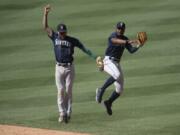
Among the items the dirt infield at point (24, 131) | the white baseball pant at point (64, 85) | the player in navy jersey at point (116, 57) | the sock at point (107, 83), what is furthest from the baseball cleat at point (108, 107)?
the dirt infield at point (24, 131)

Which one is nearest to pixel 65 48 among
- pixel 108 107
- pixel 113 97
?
pixel 113 97

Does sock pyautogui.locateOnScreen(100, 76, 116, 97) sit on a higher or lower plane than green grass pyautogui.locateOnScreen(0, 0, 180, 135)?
higher

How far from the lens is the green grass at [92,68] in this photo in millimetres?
15188

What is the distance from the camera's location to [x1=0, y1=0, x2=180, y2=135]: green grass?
49.8 ft

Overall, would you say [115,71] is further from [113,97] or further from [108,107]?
[108,107]

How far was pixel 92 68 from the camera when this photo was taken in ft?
61.7

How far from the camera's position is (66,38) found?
48.4ft

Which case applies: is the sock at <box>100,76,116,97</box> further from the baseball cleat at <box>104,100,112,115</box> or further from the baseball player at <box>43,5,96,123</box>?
the baseball player at <box>43,5,96,123</box>

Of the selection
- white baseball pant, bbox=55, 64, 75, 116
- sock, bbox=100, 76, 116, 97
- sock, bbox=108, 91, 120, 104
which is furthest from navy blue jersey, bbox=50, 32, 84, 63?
sock, bbox=108, 91, 120, 104

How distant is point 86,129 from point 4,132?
181cm

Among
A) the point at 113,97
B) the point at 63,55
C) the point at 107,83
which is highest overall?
the point at 63,55

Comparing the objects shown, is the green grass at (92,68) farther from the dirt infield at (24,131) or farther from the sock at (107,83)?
the sock at (107,83)

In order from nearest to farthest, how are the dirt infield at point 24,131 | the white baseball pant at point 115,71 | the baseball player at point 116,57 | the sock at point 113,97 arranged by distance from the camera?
1. the dirt infield at point 24,131
2. the baseball player at point 116,57
3. the white baseball pant at point 115,71
4. the sock at point 113,97

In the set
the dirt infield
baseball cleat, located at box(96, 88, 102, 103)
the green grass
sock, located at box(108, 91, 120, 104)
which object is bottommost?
the green grass
